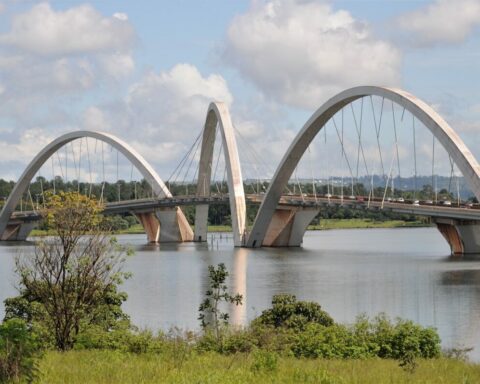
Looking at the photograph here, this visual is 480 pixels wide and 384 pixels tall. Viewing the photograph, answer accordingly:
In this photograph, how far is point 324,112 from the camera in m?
69.9

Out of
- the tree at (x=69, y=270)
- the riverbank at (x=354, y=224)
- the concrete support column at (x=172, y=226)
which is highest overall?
the riverbank at (x=354, y=224)

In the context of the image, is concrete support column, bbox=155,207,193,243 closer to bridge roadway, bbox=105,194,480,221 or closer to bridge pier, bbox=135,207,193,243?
bridge pier, bbox=135,207,193,243

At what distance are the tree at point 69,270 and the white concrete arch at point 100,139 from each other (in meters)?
72.2

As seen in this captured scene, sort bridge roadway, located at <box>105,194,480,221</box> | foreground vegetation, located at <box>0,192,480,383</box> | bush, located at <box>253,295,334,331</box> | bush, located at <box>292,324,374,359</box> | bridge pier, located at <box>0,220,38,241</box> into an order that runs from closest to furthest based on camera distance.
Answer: foreground vegetation, located at <box>0,192,480,383</box>
bush, located at <box>292,324,374,359</box>
bush, located at <box>253,295,334,331</box>
bridge roadway, located at <box>105,194,480,221</box>
bridge pier, located at <box>0,220,38,241</box>

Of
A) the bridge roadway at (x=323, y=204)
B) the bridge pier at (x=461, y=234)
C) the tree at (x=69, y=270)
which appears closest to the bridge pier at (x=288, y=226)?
the bridge roadway at (x=323, y=204)

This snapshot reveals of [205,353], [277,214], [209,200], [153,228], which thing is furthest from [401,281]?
[153,228]

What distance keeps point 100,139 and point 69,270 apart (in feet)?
252

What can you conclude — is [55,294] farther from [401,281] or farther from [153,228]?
[153,228]

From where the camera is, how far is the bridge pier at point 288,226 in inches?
3214

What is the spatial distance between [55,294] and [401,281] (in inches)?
979

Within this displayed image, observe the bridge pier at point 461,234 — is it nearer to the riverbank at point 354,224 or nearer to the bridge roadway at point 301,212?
the bridge roadway at point 301,212

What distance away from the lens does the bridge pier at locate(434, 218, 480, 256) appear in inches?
2454

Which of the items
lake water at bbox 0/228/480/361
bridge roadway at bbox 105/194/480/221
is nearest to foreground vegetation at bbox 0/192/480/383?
lake water at bbox 0/228/480/361

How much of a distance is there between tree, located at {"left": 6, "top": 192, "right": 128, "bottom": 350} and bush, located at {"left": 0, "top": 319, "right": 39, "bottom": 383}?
24.7 ft
